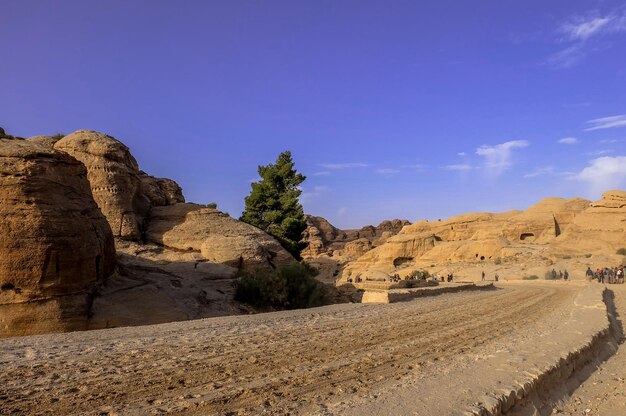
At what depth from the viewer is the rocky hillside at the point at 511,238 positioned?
51.0m

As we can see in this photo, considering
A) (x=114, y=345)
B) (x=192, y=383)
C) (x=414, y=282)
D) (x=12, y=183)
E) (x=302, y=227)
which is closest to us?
(x=192, y=383)

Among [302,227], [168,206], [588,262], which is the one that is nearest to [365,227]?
[588,262]

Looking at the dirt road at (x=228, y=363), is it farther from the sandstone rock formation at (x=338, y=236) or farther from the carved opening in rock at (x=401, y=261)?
the sandstone rock formation at (x=338, y=236)

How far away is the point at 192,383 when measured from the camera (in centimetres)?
571

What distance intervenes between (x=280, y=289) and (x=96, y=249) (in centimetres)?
750

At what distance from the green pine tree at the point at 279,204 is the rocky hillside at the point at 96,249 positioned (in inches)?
390

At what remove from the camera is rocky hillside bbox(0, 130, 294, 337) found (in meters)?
12.4

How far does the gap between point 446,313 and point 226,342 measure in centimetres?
861

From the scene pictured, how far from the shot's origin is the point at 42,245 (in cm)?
1264

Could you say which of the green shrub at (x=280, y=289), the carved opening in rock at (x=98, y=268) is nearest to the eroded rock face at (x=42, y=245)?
the carved opening in rock at (x=98, y=268)

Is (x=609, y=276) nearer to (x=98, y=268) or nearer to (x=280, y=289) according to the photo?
(x=280, y=289)

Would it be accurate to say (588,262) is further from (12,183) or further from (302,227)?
(12,183)

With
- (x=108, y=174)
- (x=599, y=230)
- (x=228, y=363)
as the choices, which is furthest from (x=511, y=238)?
(x=228, y=363)

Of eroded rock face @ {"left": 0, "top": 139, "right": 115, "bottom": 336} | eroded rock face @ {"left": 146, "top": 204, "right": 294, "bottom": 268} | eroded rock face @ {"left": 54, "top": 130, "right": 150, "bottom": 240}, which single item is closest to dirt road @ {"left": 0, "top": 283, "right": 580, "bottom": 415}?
eroded rock face @ {"left": 0, "top": 139, "right": 115, "bottom": 336}
